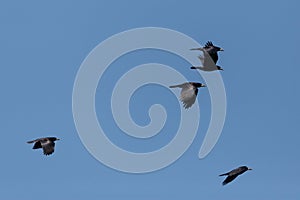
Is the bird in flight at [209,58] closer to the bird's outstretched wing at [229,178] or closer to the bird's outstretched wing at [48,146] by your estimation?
the bird's outstretched wing at [229,178]

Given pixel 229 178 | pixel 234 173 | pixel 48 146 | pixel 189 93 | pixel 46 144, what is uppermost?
pixel 46 144

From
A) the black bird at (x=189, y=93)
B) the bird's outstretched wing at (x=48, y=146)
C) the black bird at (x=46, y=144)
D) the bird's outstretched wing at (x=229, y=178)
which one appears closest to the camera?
the black bird at (x=189, y=93)

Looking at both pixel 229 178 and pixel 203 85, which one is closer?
pixel 203 85

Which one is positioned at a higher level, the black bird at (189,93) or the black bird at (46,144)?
the black bird at (46,144)

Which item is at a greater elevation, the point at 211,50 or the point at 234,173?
the point at 211,50

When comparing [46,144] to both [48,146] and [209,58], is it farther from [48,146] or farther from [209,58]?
[209,58]

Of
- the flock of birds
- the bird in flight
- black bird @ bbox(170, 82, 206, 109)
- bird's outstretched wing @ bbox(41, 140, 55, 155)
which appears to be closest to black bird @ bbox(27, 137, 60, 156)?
bird's outstretched wing @ bbox(41, 140, 55, 155)

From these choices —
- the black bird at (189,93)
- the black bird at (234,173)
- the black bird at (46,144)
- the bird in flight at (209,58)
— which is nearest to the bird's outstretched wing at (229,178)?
the black bird at (234,173)

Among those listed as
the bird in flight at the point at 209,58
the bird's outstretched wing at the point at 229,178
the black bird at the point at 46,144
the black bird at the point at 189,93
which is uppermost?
the bird in flight at the point at 209,58

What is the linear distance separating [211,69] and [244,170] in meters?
4.72

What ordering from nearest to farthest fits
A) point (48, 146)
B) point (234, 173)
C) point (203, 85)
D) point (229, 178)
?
point (203, 85)
point (229, 178)
point (234, 173)
point (48, 146)

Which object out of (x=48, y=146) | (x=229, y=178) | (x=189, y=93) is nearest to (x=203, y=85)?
(x=189, y=93)

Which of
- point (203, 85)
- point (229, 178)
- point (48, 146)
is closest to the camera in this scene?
point (203, 85)

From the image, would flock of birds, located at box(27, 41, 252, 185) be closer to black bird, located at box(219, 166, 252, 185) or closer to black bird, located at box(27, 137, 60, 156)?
black bird, located at box(219, 166, 252, 185)
